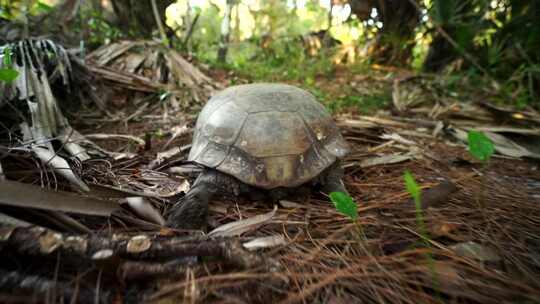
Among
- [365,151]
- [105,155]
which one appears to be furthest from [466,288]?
[105,155]

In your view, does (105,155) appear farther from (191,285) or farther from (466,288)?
(466,288)

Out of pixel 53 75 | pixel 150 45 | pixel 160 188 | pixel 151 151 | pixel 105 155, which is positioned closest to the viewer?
pixel 160 188

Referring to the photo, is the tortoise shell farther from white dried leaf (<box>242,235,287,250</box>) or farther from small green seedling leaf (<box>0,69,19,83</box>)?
small green seedling leaf (<box>0,69,19,83</box>)

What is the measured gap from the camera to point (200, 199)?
1.57 m

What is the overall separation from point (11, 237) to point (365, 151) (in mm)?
2271

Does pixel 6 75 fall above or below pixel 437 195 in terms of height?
above

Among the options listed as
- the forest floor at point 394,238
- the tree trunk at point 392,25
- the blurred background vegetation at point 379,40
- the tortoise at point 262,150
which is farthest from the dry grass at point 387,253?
the tree trunk at point 392,25

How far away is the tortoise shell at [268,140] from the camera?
5.48ft

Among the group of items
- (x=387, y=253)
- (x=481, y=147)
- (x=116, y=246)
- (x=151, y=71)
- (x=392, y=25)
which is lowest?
(x=387, y=253)

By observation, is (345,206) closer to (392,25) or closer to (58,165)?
(58,165)

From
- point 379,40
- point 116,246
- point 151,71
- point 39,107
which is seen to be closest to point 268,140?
point 116,246

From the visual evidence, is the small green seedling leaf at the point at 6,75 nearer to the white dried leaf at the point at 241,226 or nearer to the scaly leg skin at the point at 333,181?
the white dried leaf at the point at 241,226

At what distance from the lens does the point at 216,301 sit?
94 centimetres

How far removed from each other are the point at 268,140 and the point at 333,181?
49 centimetres
